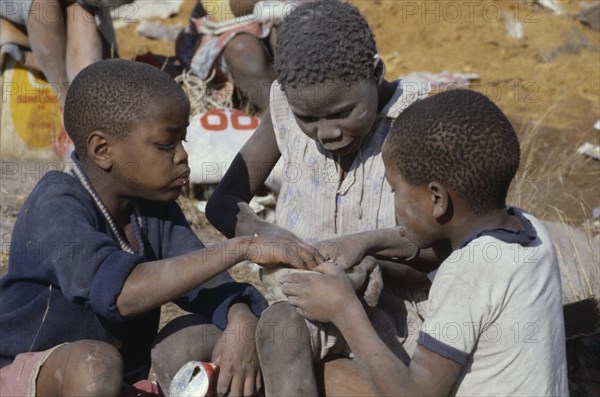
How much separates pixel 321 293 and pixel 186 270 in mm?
403

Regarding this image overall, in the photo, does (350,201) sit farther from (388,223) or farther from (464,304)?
(464,304)

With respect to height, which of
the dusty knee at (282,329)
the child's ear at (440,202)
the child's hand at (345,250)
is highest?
the child's ear at (440,202)

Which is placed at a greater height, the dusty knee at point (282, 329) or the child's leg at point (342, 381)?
the dusty knee at point (282, 329)

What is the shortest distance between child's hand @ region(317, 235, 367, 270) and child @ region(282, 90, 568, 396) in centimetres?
17

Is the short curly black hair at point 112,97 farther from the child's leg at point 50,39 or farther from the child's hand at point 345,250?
the child's leg at point 50,39

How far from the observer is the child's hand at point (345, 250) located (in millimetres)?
2777

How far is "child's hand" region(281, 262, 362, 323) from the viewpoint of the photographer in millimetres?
2570

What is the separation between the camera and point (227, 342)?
2.79m

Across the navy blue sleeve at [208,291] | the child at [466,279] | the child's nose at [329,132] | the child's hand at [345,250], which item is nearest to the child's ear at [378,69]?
the child's nose at [329,132]

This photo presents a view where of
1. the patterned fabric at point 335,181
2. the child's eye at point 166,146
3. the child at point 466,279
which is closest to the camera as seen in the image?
the child at point 466,279

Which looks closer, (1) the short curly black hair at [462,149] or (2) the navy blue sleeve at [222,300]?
(1) the short curly black hair at [462,149]

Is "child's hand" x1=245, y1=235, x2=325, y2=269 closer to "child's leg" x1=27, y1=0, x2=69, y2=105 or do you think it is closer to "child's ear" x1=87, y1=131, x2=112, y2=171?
"child's ear" x1=87, y1=131, x2=112, y2=171

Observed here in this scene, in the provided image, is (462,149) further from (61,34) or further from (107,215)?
(61,34)

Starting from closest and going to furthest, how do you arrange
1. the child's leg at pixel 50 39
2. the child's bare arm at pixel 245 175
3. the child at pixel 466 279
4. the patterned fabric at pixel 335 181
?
the child at pixel 466 279, the patterned fabric at pixel 335 181, the child's bare arm at pixel 245 175, the child's leg at pixel 50 39
